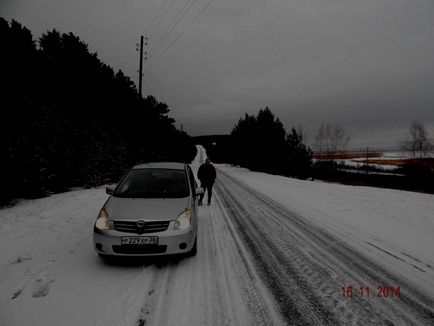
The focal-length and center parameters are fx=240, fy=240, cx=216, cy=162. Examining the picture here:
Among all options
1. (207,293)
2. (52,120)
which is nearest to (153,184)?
(207,293)

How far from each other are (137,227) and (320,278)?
2.99 m

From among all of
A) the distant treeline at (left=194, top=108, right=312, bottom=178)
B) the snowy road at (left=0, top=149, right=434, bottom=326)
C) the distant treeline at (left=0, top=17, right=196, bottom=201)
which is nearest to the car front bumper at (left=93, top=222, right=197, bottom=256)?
the snowy road at (left=0, top=149, right=434, bottom=326)

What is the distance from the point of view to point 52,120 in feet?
31.5

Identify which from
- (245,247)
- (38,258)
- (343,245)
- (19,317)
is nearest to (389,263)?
(343,245)

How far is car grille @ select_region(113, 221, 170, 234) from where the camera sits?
3763mm

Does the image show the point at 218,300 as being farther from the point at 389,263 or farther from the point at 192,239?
the point at 389,263

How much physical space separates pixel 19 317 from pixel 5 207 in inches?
265

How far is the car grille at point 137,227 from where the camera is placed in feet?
12.3

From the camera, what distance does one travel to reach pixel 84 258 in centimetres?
431

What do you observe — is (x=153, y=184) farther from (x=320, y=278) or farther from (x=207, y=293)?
(x=320, y=278)
